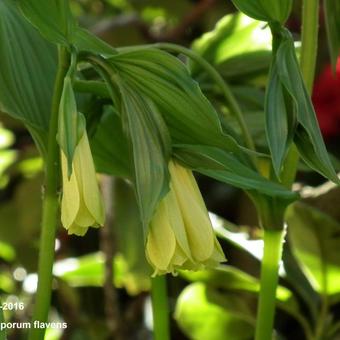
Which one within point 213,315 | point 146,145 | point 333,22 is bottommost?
point 213,315

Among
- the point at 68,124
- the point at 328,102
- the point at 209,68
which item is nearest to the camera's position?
the point at 68,124

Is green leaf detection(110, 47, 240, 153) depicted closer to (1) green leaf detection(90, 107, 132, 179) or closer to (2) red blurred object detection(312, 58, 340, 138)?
(1) green leaf detection(90, 107, 132, 179)

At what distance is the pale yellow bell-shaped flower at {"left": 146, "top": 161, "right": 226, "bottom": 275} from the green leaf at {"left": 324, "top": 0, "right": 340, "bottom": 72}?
8.6 inches

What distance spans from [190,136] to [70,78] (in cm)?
10

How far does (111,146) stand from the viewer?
2.49ft

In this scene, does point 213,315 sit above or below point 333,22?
below

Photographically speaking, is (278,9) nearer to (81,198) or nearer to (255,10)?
(255,10)

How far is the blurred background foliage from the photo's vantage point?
0.93m

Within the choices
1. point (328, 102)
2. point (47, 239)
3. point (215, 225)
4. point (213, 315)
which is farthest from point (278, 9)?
point (328, 102)

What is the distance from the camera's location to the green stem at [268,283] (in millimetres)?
695

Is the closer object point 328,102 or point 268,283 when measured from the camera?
point 268,283

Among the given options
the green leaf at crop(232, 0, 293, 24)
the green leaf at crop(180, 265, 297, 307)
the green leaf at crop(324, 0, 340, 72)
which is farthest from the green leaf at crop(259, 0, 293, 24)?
the green leaf at crop(180, 265, 297, 307)

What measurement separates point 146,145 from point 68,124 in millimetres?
54

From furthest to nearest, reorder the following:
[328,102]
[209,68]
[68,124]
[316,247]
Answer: [328,102] → [316,247] → [209,68] → [68,124]
